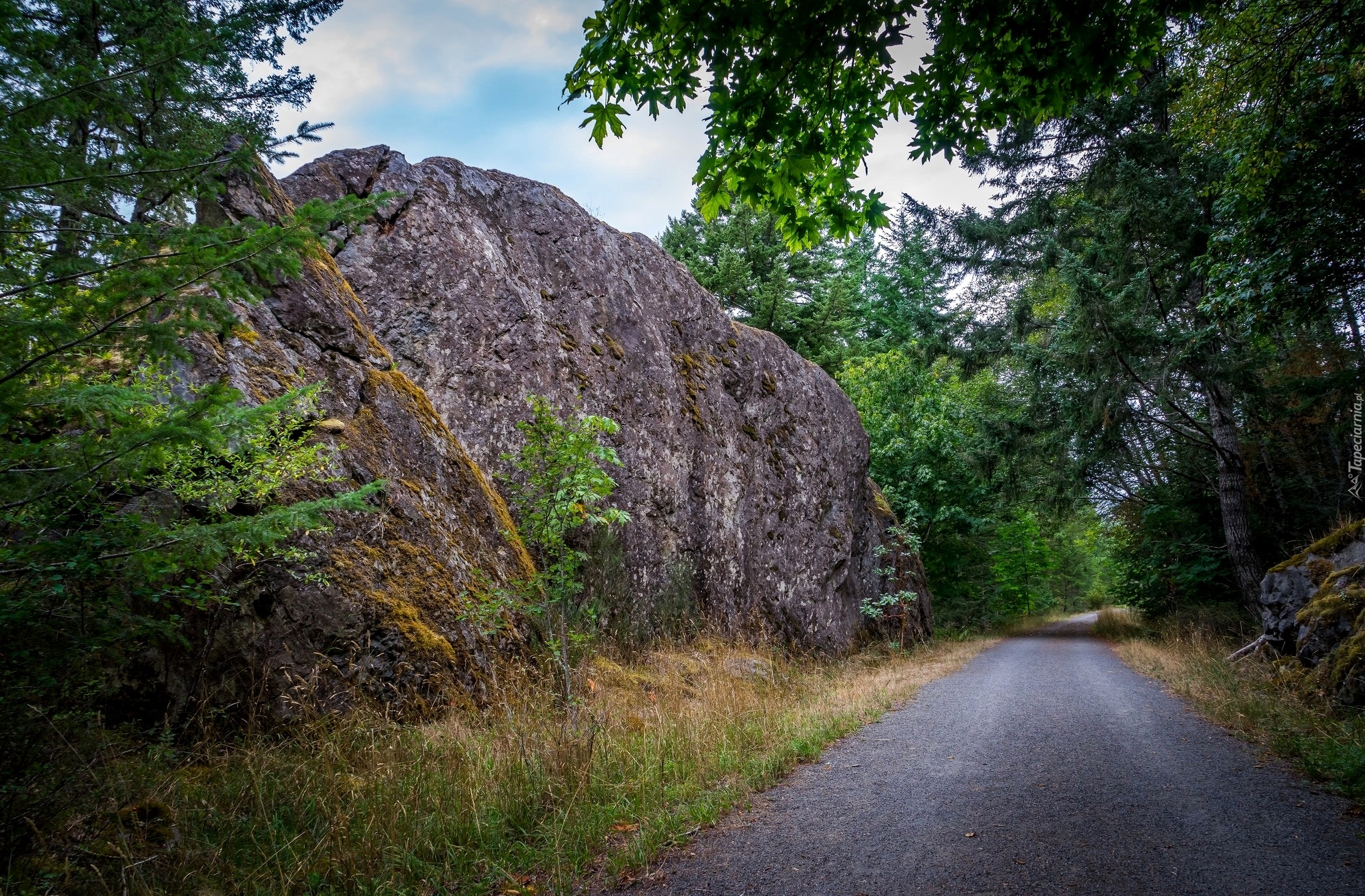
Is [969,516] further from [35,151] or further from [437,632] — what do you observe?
[35,151]

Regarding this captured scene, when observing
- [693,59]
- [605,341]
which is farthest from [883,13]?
[605,341]

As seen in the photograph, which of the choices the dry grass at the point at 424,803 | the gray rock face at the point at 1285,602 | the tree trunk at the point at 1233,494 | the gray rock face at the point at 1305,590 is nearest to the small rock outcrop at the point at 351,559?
the dry grass at the point at 424,803

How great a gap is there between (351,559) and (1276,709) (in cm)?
870

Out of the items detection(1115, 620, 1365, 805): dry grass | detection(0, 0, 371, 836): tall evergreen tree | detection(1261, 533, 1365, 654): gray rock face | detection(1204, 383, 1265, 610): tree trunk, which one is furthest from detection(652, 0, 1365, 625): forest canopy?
detection(1115, 620, 1365, 805): dry grass

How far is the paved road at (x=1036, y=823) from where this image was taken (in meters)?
2.88

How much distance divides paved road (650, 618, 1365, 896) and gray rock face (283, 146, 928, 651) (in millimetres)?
4967

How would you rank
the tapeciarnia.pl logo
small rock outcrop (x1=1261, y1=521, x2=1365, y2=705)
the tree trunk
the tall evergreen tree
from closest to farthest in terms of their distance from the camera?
the tall evergreen tree
small rock outcrop (x1=1261, y1=521, x2=1365, y2=705)
the tapeciarnia.pl logo
the tree trunk

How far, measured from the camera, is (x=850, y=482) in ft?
48.5

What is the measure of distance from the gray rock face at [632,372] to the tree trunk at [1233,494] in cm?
737

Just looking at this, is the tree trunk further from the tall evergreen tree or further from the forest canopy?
the tall evergreen tree

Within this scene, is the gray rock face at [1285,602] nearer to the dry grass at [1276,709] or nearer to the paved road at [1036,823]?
the dry grass at [1276,709]

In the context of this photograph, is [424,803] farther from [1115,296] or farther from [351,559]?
[1115,296]

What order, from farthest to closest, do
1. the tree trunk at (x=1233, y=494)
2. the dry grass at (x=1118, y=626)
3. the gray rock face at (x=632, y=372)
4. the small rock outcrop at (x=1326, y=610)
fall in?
the dry grass at (x=1118, y=626) → the tree trunk at (x=1233, y=494) → the gray rock face at (x=632, y=372) → the small rock outcrop at (x=1326, y=610)

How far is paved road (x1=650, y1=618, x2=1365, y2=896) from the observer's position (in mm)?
2885
